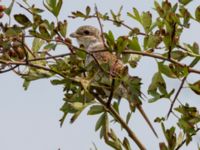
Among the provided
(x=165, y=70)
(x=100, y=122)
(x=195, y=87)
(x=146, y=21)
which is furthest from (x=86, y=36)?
(x=195, y=87)

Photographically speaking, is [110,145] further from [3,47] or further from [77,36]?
[77,36]

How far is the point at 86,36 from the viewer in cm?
626

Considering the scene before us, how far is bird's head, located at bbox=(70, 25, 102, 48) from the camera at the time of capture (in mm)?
6172

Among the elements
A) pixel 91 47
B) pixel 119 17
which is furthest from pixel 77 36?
pixel 119 17

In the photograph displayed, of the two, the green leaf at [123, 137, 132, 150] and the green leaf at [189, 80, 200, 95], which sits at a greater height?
the green leaf at [189, 80, 200, 95]

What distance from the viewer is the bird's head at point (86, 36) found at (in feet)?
20.2

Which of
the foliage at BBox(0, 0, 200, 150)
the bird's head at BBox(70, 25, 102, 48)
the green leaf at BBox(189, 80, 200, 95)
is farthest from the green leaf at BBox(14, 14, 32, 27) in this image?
the bird's head at BBox(70, 25, 102, 48)

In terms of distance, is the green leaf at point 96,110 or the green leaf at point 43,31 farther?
the green leaf at point 96,110

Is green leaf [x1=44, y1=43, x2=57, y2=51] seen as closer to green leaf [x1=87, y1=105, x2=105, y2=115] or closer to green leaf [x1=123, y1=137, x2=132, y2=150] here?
green leaf [x1=87, y1=105, x2=105, y2=115]

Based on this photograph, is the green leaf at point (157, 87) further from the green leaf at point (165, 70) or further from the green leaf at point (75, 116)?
the green leaf at point (75, 116)

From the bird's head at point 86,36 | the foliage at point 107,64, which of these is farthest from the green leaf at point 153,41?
the bird's head at point 86,36

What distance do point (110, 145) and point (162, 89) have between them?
41 cm

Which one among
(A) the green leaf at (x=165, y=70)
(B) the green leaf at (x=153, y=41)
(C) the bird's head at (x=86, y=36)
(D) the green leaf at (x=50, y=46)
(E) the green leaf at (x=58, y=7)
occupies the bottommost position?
(C) the bird's head at (x=86, y=36)

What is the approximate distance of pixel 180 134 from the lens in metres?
2.75
